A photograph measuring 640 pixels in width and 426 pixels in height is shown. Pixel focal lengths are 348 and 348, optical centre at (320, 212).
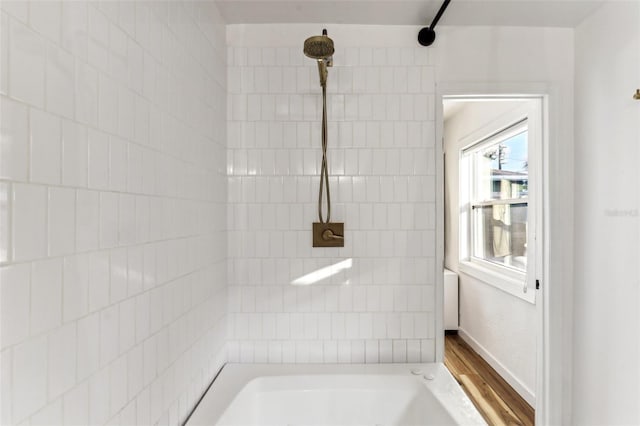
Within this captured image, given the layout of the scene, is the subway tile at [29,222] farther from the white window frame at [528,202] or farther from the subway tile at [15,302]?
Result: the white window frame at [528,202]

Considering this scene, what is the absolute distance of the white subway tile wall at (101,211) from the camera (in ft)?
1.89

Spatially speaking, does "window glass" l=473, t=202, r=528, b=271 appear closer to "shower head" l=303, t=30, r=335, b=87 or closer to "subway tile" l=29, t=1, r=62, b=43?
"shower head" l=303, t=30, r=335, b=87

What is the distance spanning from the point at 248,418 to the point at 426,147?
1471 millimetres

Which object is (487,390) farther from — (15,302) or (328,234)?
(15,302)

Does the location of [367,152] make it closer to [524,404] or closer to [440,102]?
[440,102]

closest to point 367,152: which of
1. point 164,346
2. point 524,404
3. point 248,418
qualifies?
point 164,346

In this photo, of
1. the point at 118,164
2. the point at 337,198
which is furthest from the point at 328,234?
the point at 118,164

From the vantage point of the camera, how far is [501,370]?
2.86 meters

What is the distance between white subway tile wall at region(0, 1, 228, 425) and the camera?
0.58m

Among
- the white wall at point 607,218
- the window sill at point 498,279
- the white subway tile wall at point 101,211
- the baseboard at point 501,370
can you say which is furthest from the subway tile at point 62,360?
the baseboard at point 501,370

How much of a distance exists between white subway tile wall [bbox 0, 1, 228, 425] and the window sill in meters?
2.23

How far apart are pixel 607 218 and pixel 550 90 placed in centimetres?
67

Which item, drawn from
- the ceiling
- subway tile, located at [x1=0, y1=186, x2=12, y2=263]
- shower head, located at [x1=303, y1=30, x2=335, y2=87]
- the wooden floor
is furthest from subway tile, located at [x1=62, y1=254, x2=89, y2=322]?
the wooden floor

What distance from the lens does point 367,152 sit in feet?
5.65
